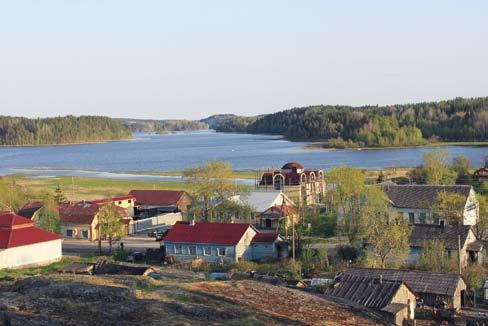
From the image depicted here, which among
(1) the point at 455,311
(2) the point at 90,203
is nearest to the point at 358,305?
(1) the point at 455,311

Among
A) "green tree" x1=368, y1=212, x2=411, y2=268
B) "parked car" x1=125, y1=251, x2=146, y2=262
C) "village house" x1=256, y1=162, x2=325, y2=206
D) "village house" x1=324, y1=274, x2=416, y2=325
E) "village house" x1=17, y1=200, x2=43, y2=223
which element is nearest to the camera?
"village house" x1=324, y1=274, x2=416, y2=325

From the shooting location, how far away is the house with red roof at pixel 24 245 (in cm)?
3247

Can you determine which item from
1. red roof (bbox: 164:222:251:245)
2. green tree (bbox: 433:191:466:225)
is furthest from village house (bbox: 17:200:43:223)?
green tree (bbox: 433:191:466:225)

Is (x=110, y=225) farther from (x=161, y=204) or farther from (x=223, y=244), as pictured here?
(x=161, y=204)

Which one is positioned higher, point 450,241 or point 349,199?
point 349,199

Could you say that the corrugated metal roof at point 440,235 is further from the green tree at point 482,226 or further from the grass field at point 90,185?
the grass field at point 90,185

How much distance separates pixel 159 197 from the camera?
4906 cm

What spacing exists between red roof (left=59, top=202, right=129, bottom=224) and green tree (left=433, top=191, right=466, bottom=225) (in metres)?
18.5

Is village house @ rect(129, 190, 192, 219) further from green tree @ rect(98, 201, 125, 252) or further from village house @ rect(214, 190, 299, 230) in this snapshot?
green tree @ rect(98, 201, 125, 252)

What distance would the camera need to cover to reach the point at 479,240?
30281mm

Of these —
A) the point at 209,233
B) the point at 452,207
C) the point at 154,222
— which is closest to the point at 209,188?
the point at 154,222

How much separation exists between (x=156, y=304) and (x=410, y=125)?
124570 mm

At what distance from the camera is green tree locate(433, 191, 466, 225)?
3325 cm

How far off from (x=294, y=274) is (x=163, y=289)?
7788mm
